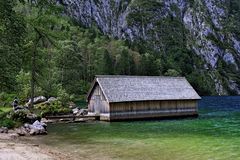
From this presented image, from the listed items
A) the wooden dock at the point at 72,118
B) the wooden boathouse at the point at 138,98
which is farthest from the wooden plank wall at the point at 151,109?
the wooden dock at the point at 72,118

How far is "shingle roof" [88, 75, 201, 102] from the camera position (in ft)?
162

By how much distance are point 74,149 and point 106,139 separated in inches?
213

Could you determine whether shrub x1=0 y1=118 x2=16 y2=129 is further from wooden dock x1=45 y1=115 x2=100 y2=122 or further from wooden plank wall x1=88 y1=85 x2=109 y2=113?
wooden plank wall x1=88 y1=85 x2=109 y2=113

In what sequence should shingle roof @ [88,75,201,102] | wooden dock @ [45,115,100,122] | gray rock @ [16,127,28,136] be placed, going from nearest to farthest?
1. gray rock @ [16,127,28,136]
2. wooden dock @ [45,115,100,122]
3. shingle roof @ [88,75,201,102]

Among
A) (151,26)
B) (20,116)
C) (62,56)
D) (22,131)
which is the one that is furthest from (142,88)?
(151,26)

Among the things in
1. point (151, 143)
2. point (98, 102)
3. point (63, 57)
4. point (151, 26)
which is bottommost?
point (151, 143)

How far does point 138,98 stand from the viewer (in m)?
49.9

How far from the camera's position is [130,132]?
1375 inches

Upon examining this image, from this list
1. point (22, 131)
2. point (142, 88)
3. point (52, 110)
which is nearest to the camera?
point (22, 131)

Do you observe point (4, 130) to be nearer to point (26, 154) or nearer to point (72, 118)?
point (26, 154)

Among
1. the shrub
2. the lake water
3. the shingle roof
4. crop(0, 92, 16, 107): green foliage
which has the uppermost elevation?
the shingle roof

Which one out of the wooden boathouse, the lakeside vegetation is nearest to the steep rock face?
the lakeside vegetation

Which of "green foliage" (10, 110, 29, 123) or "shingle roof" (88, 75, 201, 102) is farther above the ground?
"shingle roof" (88, 75, 201, 102)

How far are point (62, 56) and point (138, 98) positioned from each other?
→ 49.4 meters
